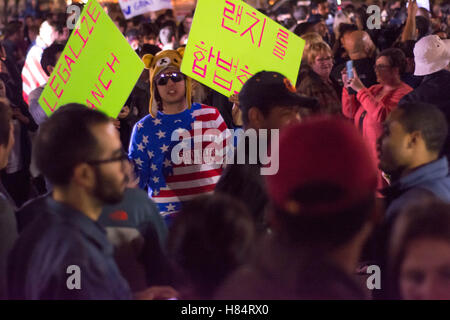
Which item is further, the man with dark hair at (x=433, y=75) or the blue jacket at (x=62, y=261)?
the man with dark hair at (x=433, y=75)

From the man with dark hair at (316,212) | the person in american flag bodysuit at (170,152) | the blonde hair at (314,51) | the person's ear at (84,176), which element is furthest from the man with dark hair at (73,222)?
the blonde hair at (314,51)

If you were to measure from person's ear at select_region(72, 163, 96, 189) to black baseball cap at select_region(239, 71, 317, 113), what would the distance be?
119cm

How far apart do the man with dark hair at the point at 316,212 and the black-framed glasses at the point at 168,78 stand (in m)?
3.03

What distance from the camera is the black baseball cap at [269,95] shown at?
353 cm

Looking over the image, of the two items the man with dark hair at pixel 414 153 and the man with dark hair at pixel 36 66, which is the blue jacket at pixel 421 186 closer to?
the man with dark hair at pixel 414 153

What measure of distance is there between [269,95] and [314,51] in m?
3.03

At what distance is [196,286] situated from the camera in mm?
2438

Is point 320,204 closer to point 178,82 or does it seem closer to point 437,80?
point 178,82

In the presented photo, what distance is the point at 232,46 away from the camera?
5258 millimetres

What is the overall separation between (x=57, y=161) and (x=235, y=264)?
2.38 ft

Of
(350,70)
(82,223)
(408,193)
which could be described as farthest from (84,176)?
(350,70)

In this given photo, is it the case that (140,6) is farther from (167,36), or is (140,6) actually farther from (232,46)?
(232,46)

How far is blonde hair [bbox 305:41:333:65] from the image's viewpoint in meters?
6.41
